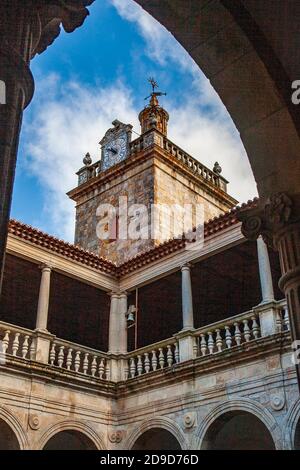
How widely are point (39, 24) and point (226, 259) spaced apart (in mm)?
11835

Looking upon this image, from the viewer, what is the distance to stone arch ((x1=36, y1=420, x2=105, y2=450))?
42.9ft

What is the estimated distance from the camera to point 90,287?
16109 mm

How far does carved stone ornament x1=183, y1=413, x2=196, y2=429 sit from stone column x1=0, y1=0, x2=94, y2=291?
425 inches

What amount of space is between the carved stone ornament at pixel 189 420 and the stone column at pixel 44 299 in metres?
Answer: 3.99

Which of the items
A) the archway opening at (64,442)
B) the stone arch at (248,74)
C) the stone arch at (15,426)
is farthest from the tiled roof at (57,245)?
the stone arch at (248,74)

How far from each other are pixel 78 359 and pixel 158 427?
253 cm

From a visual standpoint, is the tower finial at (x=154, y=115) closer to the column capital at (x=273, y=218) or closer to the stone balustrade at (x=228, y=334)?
the stone balustrade at (x=228, y=334)

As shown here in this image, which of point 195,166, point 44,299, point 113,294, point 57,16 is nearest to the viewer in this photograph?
point 57,16

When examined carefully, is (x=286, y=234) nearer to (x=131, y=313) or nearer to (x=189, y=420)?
(x=189, y=420)

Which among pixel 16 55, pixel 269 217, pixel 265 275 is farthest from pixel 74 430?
pixel 16 55

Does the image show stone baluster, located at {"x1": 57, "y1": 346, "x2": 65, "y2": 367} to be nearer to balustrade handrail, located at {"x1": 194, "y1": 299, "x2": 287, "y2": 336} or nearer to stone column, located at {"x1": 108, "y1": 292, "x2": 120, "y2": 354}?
stone column, located at {"x1": 108, "y1": 292, "x2": 120, "y2": 354}

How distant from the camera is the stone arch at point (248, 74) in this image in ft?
14.5

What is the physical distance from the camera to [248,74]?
14.9ft

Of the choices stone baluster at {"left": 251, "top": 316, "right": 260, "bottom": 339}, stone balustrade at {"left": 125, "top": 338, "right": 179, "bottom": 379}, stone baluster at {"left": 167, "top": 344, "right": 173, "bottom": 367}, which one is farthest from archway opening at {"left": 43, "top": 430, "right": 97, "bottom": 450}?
stone baluster at {"left": 251, "top": 316, "right": 260, "bottom": 339}
